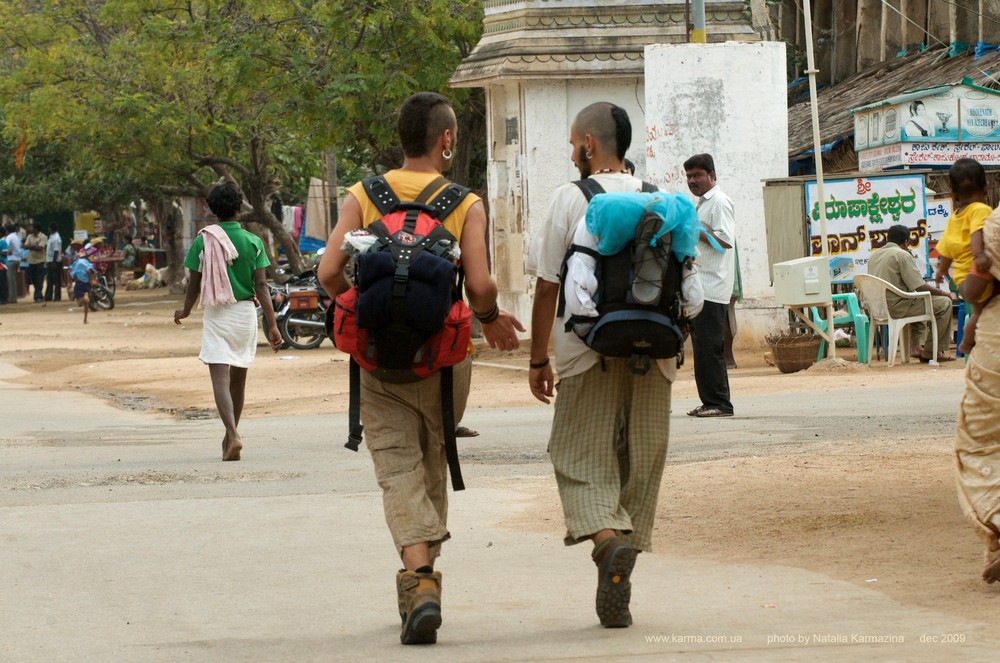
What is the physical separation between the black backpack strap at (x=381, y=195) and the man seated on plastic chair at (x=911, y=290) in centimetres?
1155

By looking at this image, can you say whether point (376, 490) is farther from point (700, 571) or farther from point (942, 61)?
point (942, 61)

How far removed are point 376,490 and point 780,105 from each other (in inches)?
425

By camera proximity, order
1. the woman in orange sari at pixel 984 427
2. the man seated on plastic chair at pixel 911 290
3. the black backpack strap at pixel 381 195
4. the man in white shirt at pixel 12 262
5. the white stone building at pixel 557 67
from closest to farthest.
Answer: the black backpack strap at pixel 381 195 → the woman in orange sari at pixel 984 427 → the man seated on plastic chair at pixel 911 290 → the white stone building at pixel 557 67 → the man in white shirt at pixel 12 262

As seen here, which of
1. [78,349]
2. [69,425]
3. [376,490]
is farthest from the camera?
[78,349]

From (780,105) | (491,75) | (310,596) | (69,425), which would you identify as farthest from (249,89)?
(310,596)

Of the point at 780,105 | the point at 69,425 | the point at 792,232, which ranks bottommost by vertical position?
the point at 69,425

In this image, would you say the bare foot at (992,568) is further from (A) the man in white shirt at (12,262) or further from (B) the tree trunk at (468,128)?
(A) the man in white shirt at (12,262)

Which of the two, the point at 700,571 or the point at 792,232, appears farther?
the point at 792,232

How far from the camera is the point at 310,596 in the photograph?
6121 mm

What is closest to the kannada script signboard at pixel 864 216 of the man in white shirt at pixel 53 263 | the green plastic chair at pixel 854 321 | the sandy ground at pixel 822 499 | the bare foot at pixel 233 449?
the green plastic chair at pixel 854 321

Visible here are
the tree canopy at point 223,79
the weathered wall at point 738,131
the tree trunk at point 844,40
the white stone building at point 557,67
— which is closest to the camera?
the weathered wall at point 738,131

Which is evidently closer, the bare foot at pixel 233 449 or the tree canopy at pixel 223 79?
the bare foot at pixel 233 449

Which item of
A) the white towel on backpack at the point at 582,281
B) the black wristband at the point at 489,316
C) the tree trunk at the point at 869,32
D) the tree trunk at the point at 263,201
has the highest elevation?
the tree trunk at the point at 869,32

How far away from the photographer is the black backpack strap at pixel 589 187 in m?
5.64
